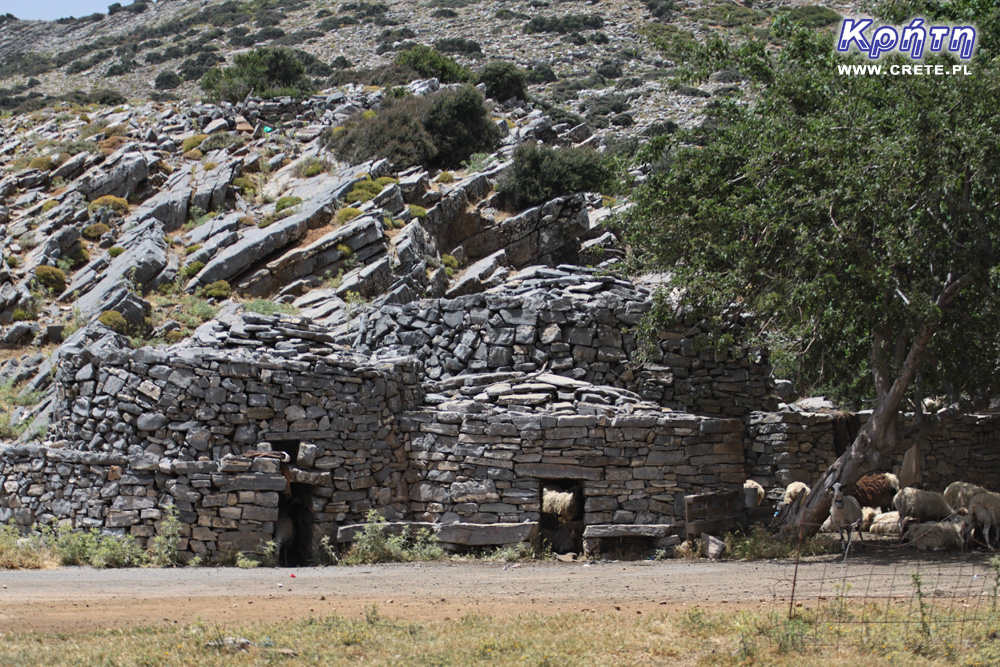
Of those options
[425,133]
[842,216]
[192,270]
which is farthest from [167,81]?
[842,216]

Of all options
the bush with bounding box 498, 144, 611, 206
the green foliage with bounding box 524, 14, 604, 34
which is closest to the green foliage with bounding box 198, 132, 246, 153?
the bush with bounding box 498, 144, 611, 206

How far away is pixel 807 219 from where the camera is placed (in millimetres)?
13617

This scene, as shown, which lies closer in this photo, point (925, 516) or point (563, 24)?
point (925, 516)

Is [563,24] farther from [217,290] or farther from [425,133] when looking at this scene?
[217,290]

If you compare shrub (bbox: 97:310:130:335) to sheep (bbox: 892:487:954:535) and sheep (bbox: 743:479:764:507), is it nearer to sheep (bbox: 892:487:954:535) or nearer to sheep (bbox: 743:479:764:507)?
sheep (bbox: 743:479:764:507)

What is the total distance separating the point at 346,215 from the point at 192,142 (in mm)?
11488

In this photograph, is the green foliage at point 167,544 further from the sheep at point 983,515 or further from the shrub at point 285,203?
the shrub at point 285,203

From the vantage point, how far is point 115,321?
21734mm

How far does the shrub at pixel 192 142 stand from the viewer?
34125 mm

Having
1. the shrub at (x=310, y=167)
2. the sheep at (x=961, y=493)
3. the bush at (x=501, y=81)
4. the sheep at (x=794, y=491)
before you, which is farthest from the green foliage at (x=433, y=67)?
the sheep at (x=961, y=493)

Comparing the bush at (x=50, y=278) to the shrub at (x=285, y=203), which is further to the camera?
the shrub at (x=285, y=203)

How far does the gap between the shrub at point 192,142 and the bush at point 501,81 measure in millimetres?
14446

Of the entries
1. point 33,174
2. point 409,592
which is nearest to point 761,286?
point 409,592

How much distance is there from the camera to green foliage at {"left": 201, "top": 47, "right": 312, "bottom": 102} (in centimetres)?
4384
